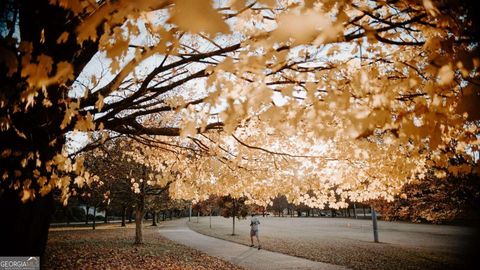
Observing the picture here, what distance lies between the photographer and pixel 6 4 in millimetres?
3387

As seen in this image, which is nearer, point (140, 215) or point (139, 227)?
point (139, 227)

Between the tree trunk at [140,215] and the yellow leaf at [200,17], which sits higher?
the yellow leaf at [200,17]

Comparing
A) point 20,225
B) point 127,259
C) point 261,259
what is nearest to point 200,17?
point 20,225

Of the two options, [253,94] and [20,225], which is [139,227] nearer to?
[20,225]

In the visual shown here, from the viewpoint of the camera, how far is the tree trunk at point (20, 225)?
4133mm

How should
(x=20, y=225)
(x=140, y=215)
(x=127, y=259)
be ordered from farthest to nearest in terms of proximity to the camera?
(x=140, y=215)
(x=127, y=259)
(x=20, y=225)

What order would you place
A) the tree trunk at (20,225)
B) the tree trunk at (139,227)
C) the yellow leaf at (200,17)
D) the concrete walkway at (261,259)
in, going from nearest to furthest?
the yellow leaf at (200,17) < the tree trunk at (20,225) < the concrete walkway at (261,259) < the tree trunk at (139,227)

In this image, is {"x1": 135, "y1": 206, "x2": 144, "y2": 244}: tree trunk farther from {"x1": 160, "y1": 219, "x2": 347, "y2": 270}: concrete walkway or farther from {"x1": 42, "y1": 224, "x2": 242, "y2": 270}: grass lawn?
{"x1": 160, "y1": 219, "x2": 347, "y2": 270}: concrete walkway

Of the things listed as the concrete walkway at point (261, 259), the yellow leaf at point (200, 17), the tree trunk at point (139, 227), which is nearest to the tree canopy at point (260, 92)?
the yellow leaf at point (200, 17)

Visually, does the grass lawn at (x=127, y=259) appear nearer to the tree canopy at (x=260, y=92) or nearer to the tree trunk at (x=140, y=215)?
the tree trunk at (x=140, y=215)

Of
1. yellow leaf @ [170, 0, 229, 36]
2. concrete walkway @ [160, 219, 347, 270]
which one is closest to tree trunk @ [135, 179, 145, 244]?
concrete walkway @ [160, 219, 347, 270]

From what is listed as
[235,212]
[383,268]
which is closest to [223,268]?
[383,268]

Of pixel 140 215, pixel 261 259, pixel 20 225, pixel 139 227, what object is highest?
pixel 20 225

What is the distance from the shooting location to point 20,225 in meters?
4.21
